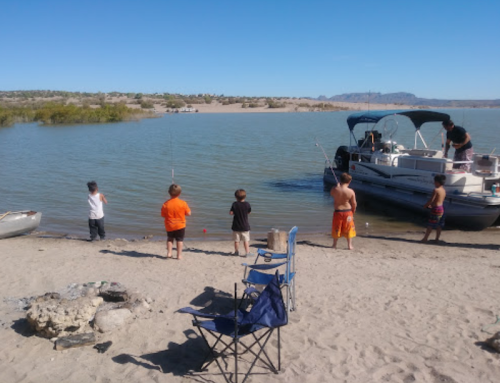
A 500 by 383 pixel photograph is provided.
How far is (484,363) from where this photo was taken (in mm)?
4527

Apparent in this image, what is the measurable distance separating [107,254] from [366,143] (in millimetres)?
10023

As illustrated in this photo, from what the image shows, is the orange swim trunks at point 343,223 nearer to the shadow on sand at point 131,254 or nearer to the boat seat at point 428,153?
the shadow on sand at point 131,254

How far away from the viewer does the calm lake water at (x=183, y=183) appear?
1253 centimetres

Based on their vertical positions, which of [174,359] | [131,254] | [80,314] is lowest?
[131,254]

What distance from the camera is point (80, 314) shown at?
5.12 m

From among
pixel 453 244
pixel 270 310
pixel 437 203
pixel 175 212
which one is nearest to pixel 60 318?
pixel 270 310

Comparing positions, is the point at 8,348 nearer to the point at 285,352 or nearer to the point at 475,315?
the point at 285,352

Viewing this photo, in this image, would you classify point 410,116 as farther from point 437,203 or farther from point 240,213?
point 240,213

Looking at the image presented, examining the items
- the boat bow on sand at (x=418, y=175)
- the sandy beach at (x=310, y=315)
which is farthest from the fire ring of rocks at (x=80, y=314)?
the boat bow on sand at (x=418, y=175)

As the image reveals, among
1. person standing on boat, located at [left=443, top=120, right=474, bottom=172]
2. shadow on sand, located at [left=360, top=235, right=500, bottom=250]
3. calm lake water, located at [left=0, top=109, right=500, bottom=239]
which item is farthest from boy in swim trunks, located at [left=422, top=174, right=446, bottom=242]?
person standing on boat, located at [left=443, top=120, right=474, bottom=172]

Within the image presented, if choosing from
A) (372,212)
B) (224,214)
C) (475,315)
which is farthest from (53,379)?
(372,212)

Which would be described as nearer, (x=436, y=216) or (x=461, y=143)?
(x=436, y=216)

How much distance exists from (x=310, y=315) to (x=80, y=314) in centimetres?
263

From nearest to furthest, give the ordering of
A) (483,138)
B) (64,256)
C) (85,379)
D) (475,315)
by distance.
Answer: (85,379)
(475,315)
(64,256)
(483,138)
